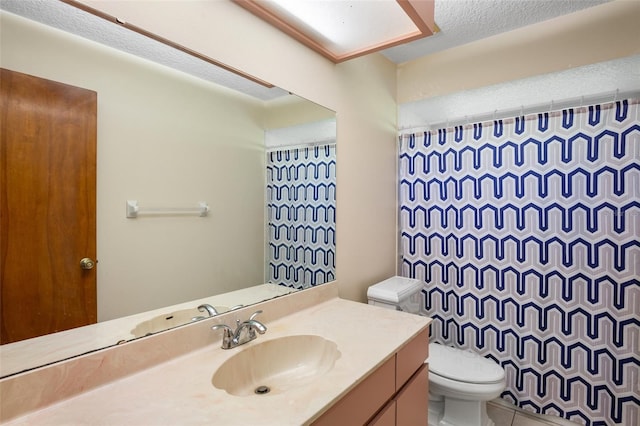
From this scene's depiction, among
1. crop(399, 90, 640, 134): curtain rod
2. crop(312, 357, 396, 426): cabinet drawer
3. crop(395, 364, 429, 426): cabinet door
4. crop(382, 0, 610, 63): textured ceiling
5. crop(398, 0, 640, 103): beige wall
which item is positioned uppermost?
crop(382, 0, 610, 63): textured ceiling

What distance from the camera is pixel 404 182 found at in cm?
245

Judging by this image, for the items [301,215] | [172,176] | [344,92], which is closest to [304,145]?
[301,215]

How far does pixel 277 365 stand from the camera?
1226 mm

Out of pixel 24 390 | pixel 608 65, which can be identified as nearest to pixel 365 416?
pixel 24 390

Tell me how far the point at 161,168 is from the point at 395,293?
1443 millimetres

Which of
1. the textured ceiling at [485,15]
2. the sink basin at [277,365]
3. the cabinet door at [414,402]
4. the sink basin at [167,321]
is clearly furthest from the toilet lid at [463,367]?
the textured ceiling at [485,15]

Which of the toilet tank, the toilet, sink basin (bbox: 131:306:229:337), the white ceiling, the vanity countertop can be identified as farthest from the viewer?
the toilet tank

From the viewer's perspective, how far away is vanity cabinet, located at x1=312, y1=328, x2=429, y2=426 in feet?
3.09

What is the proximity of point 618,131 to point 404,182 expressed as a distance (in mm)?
1215

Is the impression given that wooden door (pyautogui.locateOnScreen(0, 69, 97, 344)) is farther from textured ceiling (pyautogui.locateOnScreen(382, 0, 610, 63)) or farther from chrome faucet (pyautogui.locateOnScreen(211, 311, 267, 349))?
textured ceiling (pyautogui.locateOnScreen(382, 0, 610, 63))

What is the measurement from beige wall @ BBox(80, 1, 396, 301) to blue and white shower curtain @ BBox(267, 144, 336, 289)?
0.10 metres

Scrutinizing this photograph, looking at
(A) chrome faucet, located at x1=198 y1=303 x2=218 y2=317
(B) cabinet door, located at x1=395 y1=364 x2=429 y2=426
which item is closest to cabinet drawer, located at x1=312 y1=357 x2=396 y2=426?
(B) cabinet door, located at x1=395 y1=364 x2=429 y2=426

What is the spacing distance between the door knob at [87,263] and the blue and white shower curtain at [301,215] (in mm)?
705

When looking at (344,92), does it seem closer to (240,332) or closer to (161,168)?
(161,168)
